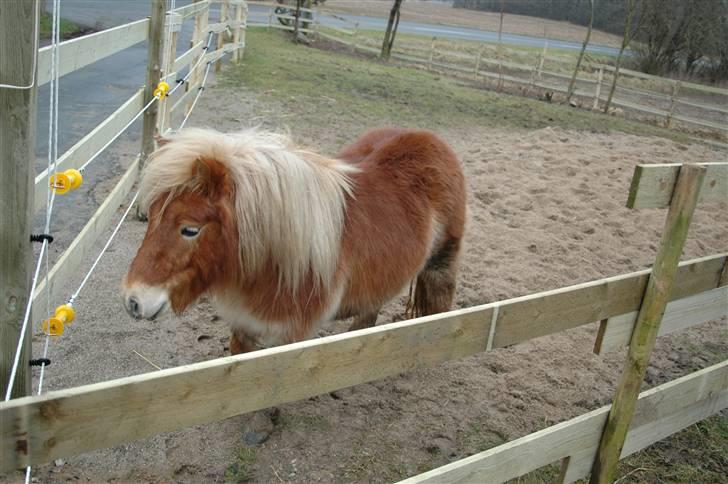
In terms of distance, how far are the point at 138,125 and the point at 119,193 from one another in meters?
3.43

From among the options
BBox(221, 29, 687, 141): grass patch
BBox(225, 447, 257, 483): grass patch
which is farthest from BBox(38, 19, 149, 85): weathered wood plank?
BBox(221, 29, 687, 141): grass patch

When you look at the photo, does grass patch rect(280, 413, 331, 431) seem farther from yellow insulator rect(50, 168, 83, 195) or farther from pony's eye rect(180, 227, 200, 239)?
yellow insulator rect(50, 168, 83, 195)

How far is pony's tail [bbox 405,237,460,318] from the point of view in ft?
12.6

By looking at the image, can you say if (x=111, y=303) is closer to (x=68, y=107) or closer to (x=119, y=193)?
(x=119, y=193)

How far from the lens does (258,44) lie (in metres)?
16.5

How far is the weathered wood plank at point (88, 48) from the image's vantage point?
100 inches

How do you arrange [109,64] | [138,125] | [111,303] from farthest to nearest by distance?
[109,64] → [138,125] → [111,303]

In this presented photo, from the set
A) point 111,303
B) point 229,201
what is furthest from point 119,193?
point 229,201

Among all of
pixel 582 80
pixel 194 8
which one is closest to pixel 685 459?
pixel 194 8

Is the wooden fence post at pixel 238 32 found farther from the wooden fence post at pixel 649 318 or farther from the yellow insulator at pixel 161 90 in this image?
the wooden fence post at pixel 649 318

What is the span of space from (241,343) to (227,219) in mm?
846

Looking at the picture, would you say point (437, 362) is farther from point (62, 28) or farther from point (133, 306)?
point (62, 28)

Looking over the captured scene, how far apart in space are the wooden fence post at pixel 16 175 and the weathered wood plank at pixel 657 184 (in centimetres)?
204

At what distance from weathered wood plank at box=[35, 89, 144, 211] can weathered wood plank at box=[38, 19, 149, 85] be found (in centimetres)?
42
